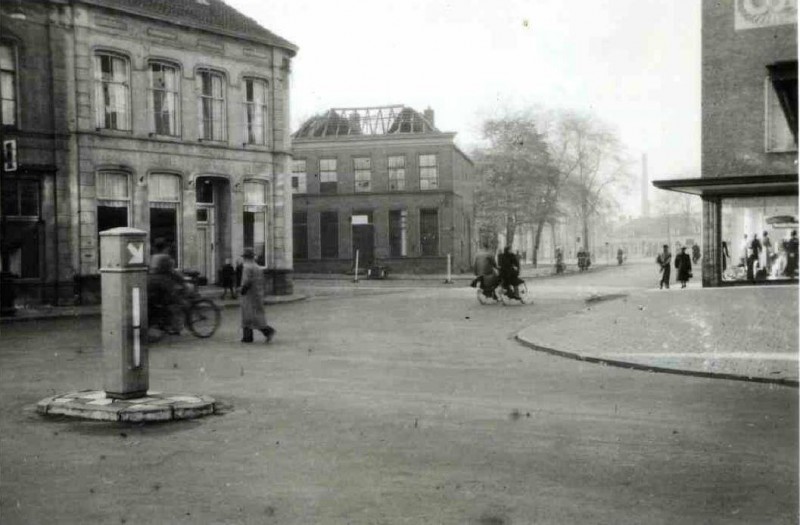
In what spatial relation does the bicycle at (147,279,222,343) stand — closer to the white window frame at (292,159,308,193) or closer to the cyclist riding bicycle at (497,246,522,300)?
the cyclist riding bicycle at (497,246,522,300)

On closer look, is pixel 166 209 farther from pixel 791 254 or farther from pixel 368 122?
pixel 368 122

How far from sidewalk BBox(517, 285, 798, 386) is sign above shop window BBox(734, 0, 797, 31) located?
7.47m

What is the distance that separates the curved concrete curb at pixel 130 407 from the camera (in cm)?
719

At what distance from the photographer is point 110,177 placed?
24.8 meters

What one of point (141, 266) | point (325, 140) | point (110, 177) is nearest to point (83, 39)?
point (110, 177)

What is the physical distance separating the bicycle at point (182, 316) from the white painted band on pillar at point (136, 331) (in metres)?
6.32

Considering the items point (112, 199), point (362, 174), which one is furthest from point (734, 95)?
point (362, 174)

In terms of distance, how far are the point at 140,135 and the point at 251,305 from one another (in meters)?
13.6

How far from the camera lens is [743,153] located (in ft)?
85.9

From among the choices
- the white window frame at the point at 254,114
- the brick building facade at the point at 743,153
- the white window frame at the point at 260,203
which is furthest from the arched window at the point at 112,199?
the brick building facade at the point at 743,153

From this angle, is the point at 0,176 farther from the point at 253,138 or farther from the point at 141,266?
the point at 141,266

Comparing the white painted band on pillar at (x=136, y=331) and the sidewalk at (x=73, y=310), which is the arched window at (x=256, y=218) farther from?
the white painted band on pillar at (x=136, y=331)

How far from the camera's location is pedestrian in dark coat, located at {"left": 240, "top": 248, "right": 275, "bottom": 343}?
13766 millimetres

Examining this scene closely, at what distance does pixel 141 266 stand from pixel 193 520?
3.91 meters
